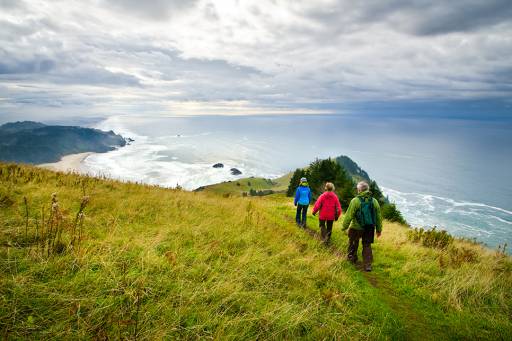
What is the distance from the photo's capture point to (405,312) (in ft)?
19.4

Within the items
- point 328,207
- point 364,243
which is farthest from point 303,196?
point 364,243

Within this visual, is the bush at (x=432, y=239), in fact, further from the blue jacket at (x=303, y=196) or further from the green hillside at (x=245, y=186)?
the green hillside at (x=245, y=186)

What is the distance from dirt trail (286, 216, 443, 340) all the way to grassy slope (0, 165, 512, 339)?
3cm

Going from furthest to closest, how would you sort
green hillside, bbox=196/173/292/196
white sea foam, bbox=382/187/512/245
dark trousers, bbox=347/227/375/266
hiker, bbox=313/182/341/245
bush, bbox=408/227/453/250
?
green hillside, bbox=196/173/292/196, white sea foam, bbox=382/187/512/245, bush, bbox=408/227/453/250, hiker, bbox=313/182/341/245, dark trousers, bbox=347/227/375/266

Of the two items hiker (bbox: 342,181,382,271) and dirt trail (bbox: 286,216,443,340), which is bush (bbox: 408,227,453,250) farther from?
dirt trail (bbox: 286,216,443,340)

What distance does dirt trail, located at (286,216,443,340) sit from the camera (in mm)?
5113

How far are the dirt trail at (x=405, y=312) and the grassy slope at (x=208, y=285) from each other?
3cm

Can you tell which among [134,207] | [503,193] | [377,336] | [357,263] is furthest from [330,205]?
[503,193]

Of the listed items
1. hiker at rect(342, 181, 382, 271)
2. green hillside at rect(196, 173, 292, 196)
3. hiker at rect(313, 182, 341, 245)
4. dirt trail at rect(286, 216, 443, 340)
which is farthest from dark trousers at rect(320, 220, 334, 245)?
green hillside at rect(196, 173, 292, 196)

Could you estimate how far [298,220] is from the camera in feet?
43.0

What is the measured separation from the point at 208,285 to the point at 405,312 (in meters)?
4.67

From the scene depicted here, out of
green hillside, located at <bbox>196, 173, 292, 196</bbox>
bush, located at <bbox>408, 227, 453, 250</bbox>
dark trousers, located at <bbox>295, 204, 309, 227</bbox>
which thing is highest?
dark trousers, located at <bbox>295, 204, 309, 227</bbox>

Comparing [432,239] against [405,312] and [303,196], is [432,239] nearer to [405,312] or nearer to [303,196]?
[303,196]

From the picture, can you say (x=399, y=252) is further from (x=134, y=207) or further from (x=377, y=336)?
(x=134, y=207)
